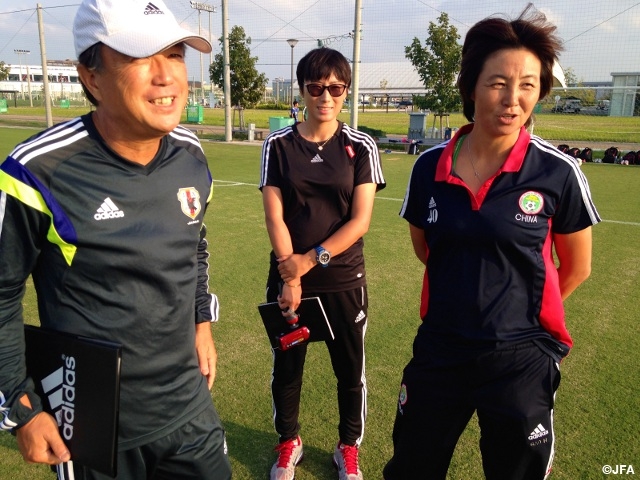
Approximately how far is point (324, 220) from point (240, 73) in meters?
23.6

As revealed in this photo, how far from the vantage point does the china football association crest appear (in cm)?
207

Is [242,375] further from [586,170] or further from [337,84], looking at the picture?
[586,170]

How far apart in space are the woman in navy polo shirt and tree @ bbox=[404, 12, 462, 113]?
18086mm

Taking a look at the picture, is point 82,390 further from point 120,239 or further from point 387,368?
point 387,368

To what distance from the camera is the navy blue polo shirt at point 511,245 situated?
2.08 meters

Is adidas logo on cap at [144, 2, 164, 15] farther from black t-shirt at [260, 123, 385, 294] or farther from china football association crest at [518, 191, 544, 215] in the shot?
china football association crest at [518, 191, 544, 215]

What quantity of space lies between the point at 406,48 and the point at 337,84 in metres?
18.8

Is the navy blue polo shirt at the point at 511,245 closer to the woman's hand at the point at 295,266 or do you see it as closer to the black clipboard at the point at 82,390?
the woman's hand at the point at 295,266

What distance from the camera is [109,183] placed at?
1733 millimetres

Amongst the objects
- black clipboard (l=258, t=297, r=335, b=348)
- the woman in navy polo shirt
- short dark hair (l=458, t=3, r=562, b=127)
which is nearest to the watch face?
black clipboard (l=258, t=297, r=335, b=348)

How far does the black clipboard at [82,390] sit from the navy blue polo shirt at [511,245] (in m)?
1.29

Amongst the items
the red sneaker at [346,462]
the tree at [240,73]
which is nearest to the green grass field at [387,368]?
the red sneaker at [346,462]

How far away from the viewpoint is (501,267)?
6.90 ft

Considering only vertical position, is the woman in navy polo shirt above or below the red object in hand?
above
